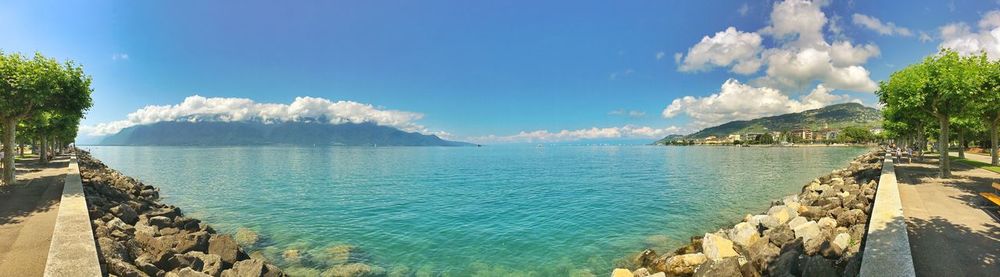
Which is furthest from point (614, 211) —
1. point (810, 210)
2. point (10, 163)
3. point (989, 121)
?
point (10, 163)

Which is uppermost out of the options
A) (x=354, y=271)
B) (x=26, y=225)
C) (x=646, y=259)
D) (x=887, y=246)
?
(x=887, y=246)

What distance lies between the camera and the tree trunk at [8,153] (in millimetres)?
21469

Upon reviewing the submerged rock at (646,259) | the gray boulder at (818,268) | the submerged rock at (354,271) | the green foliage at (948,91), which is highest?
the green foliage at (948,91)

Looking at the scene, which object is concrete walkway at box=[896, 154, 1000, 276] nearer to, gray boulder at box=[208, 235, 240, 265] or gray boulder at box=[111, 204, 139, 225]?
gray boulder at box=[208, 235, 240, 265]

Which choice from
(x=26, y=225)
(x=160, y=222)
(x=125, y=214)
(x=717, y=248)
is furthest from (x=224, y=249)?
(x=717, y=248)

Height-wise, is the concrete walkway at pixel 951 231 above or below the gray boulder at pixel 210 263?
above

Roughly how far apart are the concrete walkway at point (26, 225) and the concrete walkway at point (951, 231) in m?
19.1

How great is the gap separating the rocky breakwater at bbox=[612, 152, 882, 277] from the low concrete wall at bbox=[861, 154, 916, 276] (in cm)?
47

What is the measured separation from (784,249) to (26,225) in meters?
22.6

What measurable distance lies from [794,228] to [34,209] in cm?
2750

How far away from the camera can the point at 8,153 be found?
71.2 ft

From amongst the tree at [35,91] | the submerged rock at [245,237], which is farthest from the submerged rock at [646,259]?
the tree at [35,91]

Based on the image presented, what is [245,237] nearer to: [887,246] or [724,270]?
[724,270]

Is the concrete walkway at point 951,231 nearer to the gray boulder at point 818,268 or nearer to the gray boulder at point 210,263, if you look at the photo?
the gray boulder at point 818,268
